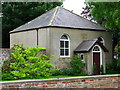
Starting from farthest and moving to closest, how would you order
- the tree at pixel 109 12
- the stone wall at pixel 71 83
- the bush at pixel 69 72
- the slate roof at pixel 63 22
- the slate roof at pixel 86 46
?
the slate roof at pixel 63 22 → the slate roof at pixel 86 46 → the tree at pixel 109 12 → the bush at pixel 69 72 → the stone wall at pixel 71 83

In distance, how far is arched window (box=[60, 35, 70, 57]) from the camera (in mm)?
21922

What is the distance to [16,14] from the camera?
35375mm

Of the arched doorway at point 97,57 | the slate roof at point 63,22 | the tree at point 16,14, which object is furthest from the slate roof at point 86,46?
the tree at point 16,14

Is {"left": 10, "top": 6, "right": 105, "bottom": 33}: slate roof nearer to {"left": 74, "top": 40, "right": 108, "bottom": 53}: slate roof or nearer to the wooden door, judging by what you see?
{"left": 74, "top": 40, "right": 108, "bottom": 53}: slate roof

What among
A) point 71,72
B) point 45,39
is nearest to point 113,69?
point 71,72

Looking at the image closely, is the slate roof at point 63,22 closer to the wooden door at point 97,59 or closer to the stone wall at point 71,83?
the wooden door at point 97,59

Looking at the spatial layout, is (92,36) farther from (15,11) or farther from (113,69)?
(15,11)

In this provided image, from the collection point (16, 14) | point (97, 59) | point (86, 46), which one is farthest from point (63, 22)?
point (16, 14)

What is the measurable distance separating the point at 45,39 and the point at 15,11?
596 inches

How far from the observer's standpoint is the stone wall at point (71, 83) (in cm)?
1312


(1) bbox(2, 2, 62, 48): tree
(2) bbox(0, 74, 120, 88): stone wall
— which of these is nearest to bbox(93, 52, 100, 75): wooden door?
(2) bbox(0, 74, 120, 88): stone wall

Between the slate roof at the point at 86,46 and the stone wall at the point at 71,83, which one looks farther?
the slate roof at the point at 86,46

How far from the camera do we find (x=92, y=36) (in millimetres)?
23906

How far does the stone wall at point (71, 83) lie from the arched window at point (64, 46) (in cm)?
672
